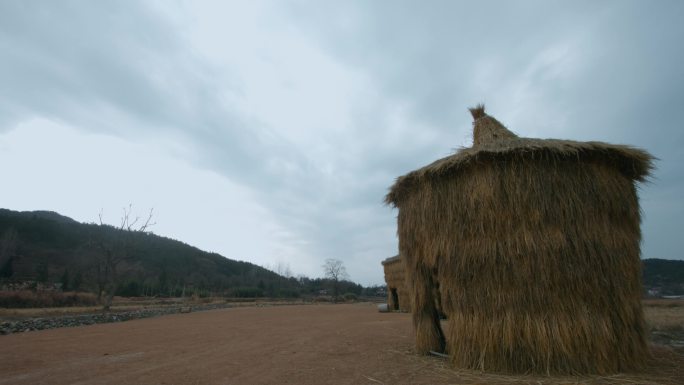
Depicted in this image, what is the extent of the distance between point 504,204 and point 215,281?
71.1 m

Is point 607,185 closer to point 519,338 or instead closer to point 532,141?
point 532,141

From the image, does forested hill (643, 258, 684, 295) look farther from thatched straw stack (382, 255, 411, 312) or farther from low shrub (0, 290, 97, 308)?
low shrub (0, 290, 97, 308)

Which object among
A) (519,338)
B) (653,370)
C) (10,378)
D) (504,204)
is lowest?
(10,378)

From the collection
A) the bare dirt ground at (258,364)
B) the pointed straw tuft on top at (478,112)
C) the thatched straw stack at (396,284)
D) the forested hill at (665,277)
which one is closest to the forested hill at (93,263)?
the thatched straw stack at (396,284)

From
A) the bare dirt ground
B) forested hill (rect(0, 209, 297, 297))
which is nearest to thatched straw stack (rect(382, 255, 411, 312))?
the bare dirt ground

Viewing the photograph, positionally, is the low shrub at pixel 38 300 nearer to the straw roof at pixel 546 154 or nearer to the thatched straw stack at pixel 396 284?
the thatched straw stack at pixel 396 284

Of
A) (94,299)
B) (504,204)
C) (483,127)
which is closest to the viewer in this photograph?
(504,204)

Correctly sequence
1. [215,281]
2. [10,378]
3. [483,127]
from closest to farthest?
[10,378] → [483,127] → [215,281]

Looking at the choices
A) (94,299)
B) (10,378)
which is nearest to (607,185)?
(10,378)

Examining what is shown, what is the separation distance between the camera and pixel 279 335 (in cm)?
1010

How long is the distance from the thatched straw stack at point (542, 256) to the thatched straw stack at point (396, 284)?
13.1 metres

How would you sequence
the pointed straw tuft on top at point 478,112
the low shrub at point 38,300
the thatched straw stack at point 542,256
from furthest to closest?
1. the low shrub at point 38,300
2. the pointed straw tuft on top at point 478,112
3. the thatched straw stack at point 542,256

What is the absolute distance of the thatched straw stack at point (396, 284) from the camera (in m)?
18.6

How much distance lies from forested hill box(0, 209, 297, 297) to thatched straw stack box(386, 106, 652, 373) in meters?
27.2
